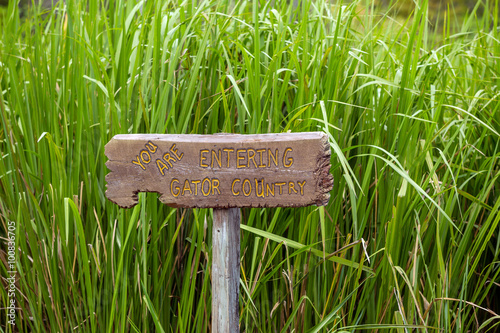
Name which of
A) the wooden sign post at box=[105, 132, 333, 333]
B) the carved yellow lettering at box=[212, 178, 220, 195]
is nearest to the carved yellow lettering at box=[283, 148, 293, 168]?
the wooden sign post at box=[105, 132, 333, 333]

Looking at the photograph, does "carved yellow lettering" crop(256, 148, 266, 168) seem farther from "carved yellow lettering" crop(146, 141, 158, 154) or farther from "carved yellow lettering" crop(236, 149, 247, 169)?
"carved yellow lettering" crop(146, 141, 158, 154)

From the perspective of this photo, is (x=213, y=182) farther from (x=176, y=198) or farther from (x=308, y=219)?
(x=308, y=219)

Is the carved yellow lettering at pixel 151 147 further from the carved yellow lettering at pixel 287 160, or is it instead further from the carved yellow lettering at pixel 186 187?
the carved yellow lettering at pixel 287 160

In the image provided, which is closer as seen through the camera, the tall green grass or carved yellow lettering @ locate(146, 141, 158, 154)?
carved yellow lettering @ locate(146, 141, 158, 154)

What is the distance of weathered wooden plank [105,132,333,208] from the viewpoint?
862 millimetres

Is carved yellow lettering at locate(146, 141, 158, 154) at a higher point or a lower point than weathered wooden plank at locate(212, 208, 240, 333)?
higher

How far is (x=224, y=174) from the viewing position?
0.89m

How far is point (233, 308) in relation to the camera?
97 centimetres

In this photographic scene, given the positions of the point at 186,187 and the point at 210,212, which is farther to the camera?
the point at 210,212

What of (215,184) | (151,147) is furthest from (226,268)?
(151,147)

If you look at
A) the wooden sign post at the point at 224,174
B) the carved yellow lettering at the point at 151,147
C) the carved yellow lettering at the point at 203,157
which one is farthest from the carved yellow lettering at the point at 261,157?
the carved yellow lettering at the point at 151,147

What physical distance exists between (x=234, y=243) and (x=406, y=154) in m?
0.48

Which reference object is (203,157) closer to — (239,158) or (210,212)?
(239,158)

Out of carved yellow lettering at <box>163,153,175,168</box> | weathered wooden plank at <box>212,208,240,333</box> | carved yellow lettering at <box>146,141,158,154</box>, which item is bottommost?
weathered wooden plank at <box>212,208,240,333</box>
